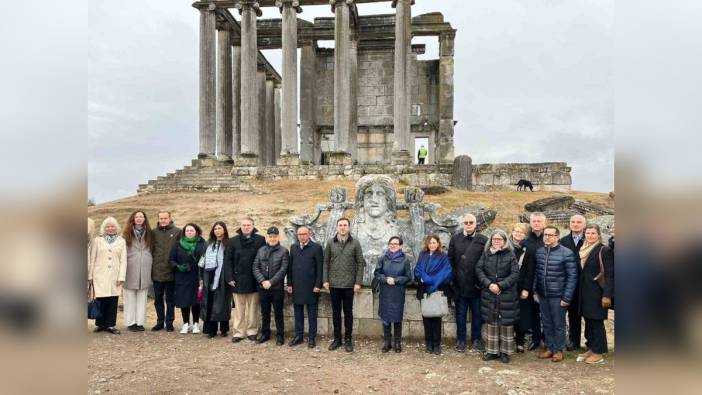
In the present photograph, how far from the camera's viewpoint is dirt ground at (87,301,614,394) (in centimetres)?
515

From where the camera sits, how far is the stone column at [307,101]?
29375 mm

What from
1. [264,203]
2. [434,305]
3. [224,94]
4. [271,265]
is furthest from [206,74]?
[434,305]

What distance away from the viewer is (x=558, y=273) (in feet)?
19.1

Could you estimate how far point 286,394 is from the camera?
4992 millimetres

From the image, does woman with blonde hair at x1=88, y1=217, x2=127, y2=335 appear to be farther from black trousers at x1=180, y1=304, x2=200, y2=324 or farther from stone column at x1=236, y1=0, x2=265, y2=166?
stone column at x1=236, y1=0, x2=265, y2=166

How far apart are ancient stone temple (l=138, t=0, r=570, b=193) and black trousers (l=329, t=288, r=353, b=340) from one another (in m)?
15.8

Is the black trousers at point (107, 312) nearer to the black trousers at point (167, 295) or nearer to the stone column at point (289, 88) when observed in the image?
the black trousers at point (167, 295)

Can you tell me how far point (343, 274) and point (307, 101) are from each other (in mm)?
24527

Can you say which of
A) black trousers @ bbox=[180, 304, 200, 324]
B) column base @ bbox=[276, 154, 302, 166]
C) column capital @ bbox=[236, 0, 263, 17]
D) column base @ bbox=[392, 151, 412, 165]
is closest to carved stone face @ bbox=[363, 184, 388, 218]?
black trousers @ bbox=[180, 304, 200, 324]

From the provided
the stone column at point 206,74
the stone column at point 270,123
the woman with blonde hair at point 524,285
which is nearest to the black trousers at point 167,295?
the woman with blonde hair at point 524,285

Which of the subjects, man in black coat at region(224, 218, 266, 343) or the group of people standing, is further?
man in black coat at region(224, 218, 266, 343)
